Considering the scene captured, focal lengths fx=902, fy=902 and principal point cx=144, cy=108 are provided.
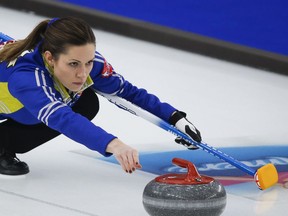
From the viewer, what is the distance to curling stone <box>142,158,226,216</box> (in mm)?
2783

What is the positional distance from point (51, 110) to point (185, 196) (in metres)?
0.59

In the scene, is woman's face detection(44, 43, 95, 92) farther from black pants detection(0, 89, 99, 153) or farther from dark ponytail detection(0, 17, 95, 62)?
black pants detection(0, 89, 99, 153)

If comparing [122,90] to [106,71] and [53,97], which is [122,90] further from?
[53,97]

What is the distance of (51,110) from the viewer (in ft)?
10.0

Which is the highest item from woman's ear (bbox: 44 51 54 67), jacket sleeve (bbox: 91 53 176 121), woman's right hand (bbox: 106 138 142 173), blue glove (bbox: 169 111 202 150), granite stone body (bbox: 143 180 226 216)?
jacket sleeve (bbox: 91 53 176 121)

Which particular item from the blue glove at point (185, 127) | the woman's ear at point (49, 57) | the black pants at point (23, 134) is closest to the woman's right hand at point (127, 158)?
the woman's ear at point (49, 57)

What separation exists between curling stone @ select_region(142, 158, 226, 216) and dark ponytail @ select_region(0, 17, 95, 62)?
62 cm

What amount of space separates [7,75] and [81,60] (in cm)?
36

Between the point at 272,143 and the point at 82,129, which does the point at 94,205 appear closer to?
the point at 82,129

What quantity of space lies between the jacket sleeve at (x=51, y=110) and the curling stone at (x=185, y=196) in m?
0.20

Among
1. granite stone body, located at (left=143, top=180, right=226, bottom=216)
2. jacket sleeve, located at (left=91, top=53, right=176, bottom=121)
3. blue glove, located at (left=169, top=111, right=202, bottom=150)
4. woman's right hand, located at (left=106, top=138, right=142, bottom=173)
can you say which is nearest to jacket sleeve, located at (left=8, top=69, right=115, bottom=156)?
woman's right hand, located at (left=106, top=138, right=142, bottom=173)

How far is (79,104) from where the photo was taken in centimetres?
370

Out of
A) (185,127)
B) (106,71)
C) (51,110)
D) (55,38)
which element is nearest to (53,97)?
(51,110)

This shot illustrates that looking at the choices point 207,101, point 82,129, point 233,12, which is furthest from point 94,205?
point 233,12
